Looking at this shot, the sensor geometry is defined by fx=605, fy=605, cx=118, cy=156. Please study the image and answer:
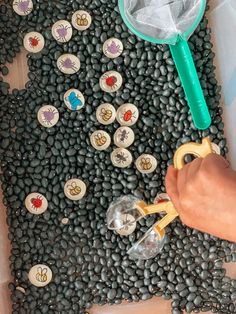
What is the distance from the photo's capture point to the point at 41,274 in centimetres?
130

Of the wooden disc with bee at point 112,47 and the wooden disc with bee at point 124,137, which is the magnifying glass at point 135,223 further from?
the wooden disc with bee at point 112,47

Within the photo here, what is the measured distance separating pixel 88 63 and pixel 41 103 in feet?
0.46

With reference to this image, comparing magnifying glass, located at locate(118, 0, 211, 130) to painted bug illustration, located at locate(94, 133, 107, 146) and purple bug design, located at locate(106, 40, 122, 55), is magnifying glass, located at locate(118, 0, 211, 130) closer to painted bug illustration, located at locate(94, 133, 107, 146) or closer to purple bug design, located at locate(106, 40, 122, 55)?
purple bug design, located at locate(106, 40, 122, 55)

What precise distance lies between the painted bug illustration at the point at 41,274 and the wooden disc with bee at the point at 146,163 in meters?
0.30

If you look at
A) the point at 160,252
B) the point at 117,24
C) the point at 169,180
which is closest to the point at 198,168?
the point at 169,180

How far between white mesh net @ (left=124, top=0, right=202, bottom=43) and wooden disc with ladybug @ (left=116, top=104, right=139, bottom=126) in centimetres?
17

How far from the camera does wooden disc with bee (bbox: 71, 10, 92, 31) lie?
137 centimetres

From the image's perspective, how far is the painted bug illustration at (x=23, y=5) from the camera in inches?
53.9

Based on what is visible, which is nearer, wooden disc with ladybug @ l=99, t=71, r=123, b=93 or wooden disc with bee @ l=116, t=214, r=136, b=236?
wooden disc with bee @ l=116, t=214, r=136, b=236

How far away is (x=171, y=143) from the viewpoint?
136 centimetres

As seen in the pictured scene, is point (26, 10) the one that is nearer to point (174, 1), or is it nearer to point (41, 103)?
point (41, 103)

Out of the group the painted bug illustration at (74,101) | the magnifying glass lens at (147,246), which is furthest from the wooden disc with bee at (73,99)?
the magnifying glass lens at (147,246)

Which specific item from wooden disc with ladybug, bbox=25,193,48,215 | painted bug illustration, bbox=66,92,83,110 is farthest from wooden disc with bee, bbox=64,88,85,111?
Answer: wooden disc with ladybug, bbox=25,193,48,215

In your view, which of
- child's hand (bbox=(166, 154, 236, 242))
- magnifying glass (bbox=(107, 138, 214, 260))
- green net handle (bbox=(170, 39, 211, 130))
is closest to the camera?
child's hand (bbox=(166, 154, 236, 242))
